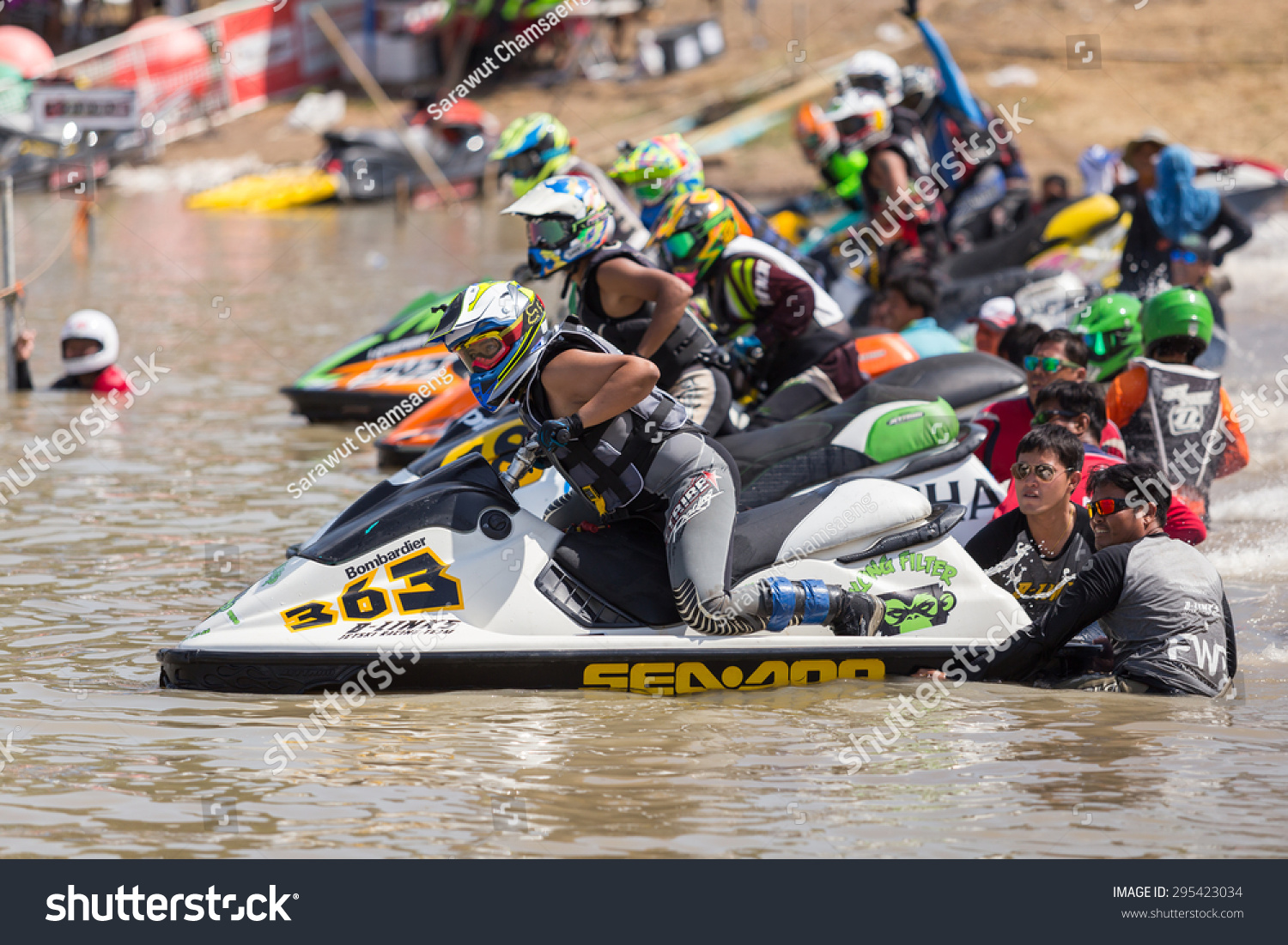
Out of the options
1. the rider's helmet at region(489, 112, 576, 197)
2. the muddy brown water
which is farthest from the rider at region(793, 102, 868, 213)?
the muddy brown water

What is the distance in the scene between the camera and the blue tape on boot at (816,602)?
20.2 ft

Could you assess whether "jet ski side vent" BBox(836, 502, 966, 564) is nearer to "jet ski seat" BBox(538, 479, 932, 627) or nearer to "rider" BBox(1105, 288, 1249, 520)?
"jet ski seat" BBox(538, 479, 932, 627)

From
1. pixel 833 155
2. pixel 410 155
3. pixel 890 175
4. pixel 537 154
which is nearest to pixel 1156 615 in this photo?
pixel 537 154

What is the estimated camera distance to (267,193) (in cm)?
3056

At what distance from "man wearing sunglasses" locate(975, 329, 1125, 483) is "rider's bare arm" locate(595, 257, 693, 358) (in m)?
1.72

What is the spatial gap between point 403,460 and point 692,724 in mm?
5196

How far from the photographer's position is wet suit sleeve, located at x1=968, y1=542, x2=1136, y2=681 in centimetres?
596

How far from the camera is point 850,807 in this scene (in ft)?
16.5

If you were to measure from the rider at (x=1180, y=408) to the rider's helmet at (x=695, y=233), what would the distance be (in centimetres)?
232

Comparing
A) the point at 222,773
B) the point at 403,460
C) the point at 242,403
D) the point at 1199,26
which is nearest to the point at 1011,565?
the point at 222,773

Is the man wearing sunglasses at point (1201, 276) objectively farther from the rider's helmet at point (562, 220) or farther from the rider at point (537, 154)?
the rider's helmet at point (562, 220)

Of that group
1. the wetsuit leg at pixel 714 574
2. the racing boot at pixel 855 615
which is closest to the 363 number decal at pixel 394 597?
the wetsuit leg at pixel 714 574

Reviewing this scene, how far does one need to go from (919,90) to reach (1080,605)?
10814 millimetres
